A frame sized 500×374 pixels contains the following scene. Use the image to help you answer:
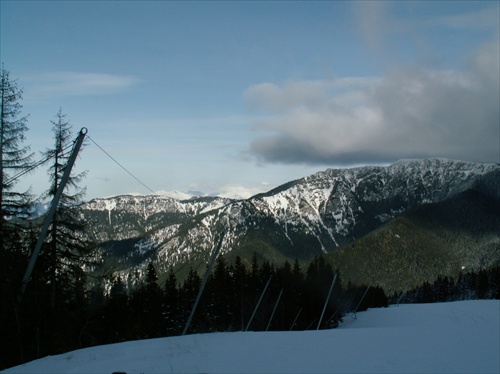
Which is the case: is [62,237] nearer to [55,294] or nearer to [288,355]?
[55,294]

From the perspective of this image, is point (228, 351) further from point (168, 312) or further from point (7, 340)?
point (168, 312)

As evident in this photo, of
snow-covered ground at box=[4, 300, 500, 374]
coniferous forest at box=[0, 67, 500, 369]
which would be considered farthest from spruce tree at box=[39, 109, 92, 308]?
snow-covered ground at box=[4, 300, 500, 374]

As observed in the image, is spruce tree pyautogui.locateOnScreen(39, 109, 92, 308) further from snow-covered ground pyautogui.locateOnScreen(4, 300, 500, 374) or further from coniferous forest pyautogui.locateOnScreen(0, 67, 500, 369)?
snow-covered ground pyautogui.locateOnScreen(4, 300, 500, 374)

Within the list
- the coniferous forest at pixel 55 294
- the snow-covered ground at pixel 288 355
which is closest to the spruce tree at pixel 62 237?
the coniferous forest at pixel 55 294

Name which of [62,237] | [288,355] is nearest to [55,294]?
[62,237]

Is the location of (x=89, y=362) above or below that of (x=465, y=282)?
above

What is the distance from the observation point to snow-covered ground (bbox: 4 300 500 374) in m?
10.1

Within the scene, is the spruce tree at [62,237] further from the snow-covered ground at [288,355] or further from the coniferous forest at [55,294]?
the snow-covered ground at [288,355]

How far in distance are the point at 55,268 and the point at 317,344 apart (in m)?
14.3

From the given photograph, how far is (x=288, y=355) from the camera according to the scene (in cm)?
1106

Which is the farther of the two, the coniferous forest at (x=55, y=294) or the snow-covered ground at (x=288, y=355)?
the coniferous forest at (x=55, y=294)

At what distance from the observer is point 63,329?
1916 cm

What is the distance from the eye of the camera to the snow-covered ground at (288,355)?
33.0 ft

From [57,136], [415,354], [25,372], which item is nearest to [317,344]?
[415,354]
